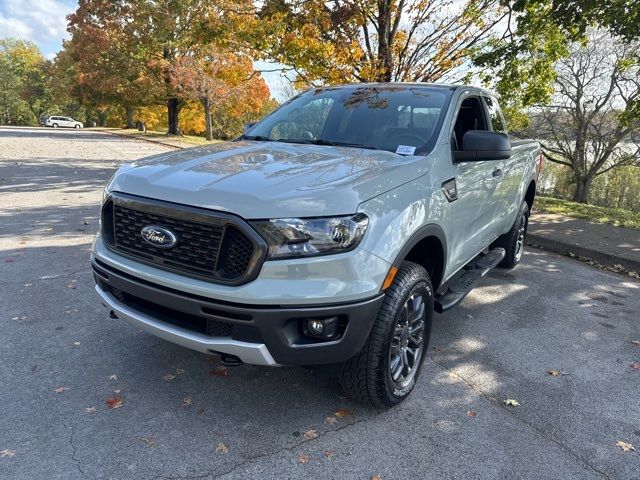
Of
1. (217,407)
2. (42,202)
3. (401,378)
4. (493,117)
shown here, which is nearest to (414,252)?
(401,378)

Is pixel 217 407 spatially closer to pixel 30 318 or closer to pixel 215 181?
pixel 215 181

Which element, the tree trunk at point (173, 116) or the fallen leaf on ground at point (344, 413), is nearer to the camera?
the fallen leaf on ground at point (344, 413)

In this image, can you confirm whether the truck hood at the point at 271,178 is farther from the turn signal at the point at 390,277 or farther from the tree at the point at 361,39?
the tree at the point at 361,39

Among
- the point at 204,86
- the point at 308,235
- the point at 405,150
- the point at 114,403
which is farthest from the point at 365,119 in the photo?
the point at 204,86

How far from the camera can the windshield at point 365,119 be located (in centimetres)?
336

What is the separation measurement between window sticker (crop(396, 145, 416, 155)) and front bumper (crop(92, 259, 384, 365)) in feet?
3.71

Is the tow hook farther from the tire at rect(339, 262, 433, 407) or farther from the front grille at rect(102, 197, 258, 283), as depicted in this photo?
Result: the tire at rect(339, 262, 433, 407)

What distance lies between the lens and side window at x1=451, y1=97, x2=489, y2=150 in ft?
12.4

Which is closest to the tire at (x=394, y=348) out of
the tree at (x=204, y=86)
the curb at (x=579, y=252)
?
the curb at (x=579, y=252)

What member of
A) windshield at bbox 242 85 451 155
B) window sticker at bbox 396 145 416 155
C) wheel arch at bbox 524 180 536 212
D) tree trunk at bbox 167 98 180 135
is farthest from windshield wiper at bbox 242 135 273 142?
tree trunk at bbox 167 98 180 135

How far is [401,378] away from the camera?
2910 mm

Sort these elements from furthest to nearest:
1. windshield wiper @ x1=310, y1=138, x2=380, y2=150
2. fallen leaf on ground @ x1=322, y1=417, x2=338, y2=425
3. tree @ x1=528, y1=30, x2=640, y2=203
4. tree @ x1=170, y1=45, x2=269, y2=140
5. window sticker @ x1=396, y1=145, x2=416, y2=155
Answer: tree @ x1=170, y1=45, x2=269, y2=140, tree @ x1=528, y1=30, x2=640, y2=203, windshield wiper @ x1=310, y1=138, x2=380, y2=150, window sticker @ x1=396, y1=145, x2=416, y2=155, fallen leaf on ground @ x1=322, y1=417, x2=338, y2=425

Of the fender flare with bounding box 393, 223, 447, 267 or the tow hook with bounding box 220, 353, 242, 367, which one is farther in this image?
the fender flare with bounding box 393, 223, 447, 267

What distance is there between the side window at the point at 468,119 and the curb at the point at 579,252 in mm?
3348
